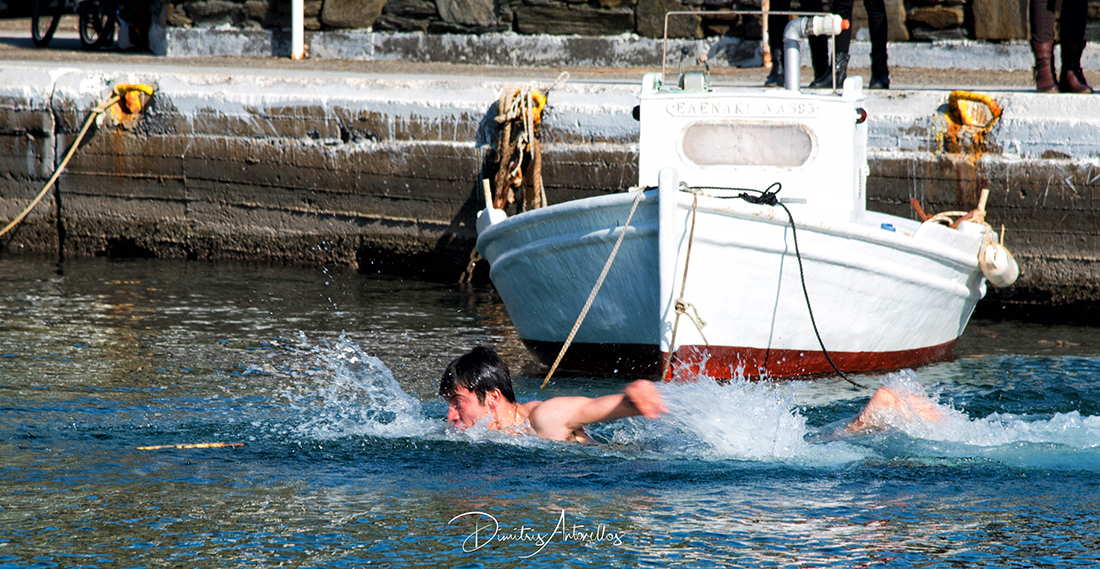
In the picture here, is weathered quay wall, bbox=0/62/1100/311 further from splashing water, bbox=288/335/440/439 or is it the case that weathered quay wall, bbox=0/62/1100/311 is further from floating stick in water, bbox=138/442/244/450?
floating stick in water, bbox=138/442/244/450

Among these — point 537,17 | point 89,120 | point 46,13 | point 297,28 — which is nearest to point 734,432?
point 89,120

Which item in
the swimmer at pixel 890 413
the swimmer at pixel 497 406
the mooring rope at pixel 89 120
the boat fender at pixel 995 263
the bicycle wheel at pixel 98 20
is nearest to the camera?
the swimmer at pixel 497 406

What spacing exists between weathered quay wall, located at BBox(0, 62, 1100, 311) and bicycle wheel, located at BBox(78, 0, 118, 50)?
381cm

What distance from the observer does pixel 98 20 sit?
50.4ft

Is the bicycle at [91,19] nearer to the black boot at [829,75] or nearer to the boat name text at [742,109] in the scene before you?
the black boot at [829,75]

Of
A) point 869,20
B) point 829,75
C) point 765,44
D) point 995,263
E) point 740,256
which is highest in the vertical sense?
point 869,20

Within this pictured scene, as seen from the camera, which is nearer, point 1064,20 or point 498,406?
point 498,406

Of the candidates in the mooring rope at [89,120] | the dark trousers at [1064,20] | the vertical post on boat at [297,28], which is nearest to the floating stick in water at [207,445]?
the mooring rope at [89,120]

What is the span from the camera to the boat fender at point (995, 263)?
7555 mm

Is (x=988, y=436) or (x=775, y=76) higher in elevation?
(x=775, y=76)

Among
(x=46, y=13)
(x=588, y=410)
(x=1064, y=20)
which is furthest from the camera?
(x=46, y=13)

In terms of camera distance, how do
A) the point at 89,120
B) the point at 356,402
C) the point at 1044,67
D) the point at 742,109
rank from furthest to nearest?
the point at 89,120
the point at 1044,67
the point at 742,109
the point at 356,402

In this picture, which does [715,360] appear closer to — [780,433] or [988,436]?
[780,433]

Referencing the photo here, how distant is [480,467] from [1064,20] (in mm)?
6362
